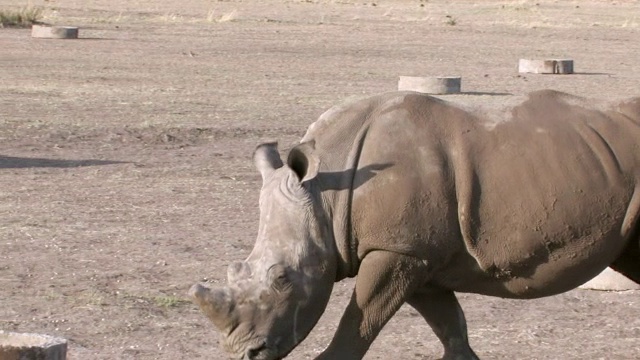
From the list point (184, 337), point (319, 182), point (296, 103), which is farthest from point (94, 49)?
point (319, 182)

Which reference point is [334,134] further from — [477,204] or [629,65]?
[629,65]

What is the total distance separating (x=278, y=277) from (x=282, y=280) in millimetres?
23

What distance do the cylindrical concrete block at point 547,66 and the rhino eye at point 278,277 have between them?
19.5 metres

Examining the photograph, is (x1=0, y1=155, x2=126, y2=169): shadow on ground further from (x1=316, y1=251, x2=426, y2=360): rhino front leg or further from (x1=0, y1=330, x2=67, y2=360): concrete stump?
(x1=316, y1=251, x2=426, y2=360): rhino front leg

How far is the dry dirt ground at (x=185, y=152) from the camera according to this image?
7844 mm

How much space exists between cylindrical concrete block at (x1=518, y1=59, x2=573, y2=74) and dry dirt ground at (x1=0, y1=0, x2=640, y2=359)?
34cm

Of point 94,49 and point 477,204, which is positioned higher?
point 477,204

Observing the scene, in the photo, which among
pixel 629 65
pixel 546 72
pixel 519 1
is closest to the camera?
pixel 546 72

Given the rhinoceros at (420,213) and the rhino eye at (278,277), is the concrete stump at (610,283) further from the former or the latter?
the rhino eye at (278,277)

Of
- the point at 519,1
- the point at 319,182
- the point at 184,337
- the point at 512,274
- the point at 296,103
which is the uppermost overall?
the point at 319,182

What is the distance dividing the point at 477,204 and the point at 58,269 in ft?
13.3

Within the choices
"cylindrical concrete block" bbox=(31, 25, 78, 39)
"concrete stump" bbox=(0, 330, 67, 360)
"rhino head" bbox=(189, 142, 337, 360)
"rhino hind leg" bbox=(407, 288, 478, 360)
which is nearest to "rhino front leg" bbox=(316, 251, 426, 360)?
"rhino head" bbox=(189, 142, 337, 360)

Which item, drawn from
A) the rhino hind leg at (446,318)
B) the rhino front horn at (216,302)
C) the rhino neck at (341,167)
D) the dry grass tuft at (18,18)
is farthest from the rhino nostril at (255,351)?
the dry grass tuft at (18,18)

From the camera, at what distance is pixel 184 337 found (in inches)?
299
